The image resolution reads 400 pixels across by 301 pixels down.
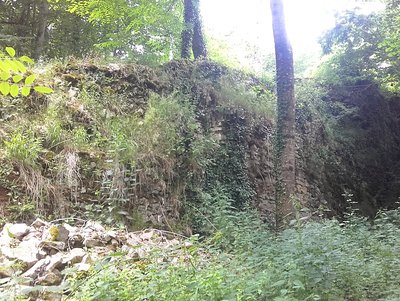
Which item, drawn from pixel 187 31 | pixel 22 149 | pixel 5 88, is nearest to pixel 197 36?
A: pixel 187 31

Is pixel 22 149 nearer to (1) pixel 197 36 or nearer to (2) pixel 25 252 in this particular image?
(2) pixel 25 252

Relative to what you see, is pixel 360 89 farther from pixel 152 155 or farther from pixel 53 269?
pixel 53 269

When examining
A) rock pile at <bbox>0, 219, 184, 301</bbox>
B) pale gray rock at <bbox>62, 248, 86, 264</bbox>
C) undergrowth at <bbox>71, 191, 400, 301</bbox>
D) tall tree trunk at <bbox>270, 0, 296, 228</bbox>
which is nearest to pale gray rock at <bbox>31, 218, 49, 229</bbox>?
rock pile at <bbox>0, 219, 184, 301</bbox>

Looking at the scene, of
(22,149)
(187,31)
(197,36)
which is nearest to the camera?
(22,149)

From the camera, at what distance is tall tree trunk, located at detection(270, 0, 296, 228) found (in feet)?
19.6

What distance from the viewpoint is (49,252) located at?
348 cm

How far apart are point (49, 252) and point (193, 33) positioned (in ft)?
29.0

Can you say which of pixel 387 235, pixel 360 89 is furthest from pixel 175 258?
pixel 360 89

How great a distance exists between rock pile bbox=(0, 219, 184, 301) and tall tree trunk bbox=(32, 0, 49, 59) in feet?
26.0

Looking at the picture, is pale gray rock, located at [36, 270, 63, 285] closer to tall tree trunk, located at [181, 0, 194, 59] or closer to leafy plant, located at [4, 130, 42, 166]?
leafy plant, located at [4, 130, 42, 166]

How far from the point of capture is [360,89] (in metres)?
11.4

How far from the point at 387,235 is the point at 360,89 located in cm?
701

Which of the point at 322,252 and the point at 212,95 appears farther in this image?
the point at 212,95

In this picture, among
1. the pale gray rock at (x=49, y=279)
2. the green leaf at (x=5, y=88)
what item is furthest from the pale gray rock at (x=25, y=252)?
the green leaf at (x=5, y=88)
